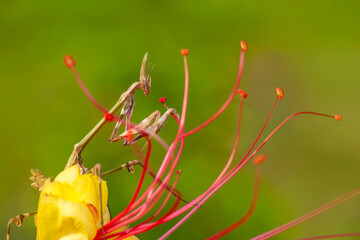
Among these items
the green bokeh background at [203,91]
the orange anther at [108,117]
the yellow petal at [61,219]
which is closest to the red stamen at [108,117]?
the orange anther at [108,117]

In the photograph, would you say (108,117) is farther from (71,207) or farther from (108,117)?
(71,207)

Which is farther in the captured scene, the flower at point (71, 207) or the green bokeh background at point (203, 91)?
the green bokeh background at point (203, 91)

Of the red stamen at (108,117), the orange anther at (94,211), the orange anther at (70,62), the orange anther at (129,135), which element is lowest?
the orange anther at (94,211)

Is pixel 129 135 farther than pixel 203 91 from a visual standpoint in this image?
No

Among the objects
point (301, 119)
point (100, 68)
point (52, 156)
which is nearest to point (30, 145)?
point (52, 156)

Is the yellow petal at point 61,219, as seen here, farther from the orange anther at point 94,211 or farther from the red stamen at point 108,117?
the red stamen at point 108,117

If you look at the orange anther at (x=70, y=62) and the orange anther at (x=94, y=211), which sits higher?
the orange anther at (x=70, y=62)

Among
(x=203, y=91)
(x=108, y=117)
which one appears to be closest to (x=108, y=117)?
(x=108, y=117)

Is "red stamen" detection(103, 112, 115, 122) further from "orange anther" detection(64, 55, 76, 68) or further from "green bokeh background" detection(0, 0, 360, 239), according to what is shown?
"green bokeh background" detection(0, 0, 360, 239)
